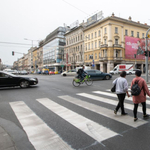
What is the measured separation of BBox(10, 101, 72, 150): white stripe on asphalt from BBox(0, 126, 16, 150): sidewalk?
412 mm

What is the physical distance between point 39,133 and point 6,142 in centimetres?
77

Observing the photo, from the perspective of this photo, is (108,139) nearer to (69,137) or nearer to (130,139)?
(130,139)

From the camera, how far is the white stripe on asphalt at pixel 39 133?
2.91 meters

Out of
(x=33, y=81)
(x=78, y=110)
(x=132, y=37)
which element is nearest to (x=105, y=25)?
(x=132, y=37)

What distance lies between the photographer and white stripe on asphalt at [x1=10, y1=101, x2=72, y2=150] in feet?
9.53

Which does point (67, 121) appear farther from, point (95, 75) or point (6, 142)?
point (95, 75)

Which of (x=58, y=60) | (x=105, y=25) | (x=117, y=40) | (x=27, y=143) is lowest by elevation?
(x=27, y=143)

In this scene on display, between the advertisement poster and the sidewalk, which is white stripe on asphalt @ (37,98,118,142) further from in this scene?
the advertisement poster

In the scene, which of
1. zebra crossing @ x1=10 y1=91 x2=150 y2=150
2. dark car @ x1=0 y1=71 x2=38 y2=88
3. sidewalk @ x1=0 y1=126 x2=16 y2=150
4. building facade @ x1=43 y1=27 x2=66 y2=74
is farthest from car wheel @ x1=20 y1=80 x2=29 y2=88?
building facade @ x1=43 y1=27 x2=66 y2=74

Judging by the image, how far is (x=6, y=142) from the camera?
9.84 ft

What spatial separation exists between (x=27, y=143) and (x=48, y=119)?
137 cm

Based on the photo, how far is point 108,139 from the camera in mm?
3113

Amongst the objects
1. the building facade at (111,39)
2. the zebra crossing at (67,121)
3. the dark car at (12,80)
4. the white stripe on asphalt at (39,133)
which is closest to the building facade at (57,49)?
the building facade at (111,39)

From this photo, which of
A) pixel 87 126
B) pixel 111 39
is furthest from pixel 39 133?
pixel 111 39
